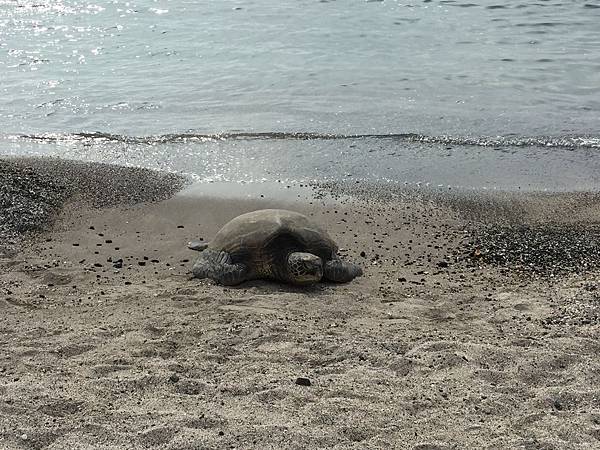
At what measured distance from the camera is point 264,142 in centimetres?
1084

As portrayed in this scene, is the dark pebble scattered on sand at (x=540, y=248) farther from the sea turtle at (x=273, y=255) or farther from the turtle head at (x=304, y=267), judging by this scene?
the turtle head at (x=304, y=267)

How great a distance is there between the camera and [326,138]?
1109 cm

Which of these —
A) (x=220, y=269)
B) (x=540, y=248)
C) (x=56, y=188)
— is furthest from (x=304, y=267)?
(x=56, y=188)

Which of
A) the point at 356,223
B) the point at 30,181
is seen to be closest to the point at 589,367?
the point at 356,223

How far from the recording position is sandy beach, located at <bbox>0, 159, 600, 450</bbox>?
4.03 meters

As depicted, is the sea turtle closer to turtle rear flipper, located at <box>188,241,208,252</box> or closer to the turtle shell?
the turtle shell

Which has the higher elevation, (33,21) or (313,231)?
(33,21)

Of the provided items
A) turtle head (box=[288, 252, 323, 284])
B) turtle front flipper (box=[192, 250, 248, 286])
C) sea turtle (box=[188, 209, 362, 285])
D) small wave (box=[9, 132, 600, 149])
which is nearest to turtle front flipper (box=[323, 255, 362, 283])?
sea turtle (box=[188, 209, 362, 285])

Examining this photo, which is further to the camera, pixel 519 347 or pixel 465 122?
pixel 465 122

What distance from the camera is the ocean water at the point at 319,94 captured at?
10055 mm

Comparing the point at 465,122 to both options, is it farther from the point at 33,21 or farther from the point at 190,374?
the point at 33,21

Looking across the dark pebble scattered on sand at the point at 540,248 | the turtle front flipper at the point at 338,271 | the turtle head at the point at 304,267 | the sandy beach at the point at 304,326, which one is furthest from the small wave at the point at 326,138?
the turtle head at the point at 304,267

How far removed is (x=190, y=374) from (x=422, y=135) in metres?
7.62

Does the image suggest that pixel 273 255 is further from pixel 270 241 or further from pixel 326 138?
pixel 326 138
